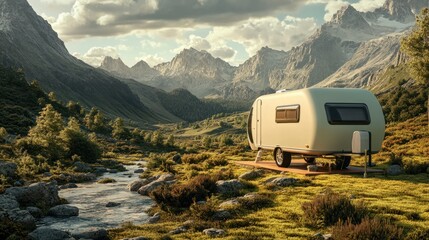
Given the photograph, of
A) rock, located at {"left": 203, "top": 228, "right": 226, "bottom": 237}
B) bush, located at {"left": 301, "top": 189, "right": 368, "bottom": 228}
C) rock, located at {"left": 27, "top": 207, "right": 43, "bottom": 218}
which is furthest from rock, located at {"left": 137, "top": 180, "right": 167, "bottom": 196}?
bush, located at {"left": 301, "top": 189, "right": 368, "bottom": 228}

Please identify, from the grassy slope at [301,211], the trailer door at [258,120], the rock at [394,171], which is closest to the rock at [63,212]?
the grassy slope at [301,211]

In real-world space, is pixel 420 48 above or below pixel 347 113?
above

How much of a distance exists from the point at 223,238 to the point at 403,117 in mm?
67681

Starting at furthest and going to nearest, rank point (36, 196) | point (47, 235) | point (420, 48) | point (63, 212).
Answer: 1. point (420, 48)
2. point (36, 196)
3. point (63, 212)
4. point (47, 235)

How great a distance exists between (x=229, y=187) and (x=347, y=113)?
287 inches

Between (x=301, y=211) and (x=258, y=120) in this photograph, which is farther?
(x=258, y=120)

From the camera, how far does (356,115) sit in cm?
2233

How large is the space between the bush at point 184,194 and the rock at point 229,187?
351 millimetres

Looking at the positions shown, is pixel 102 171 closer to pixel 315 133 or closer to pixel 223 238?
pixel 315 133

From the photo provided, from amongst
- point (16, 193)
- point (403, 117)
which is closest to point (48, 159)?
point (16, 193)

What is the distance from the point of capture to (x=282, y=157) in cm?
2609

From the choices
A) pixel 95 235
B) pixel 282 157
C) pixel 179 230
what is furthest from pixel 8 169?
pixel 179 230

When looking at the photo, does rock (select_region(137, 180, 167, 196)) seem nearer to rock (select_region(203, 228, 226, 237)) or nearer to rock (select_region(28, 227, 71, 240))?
rock (select_region(28, 227, 71, 240))

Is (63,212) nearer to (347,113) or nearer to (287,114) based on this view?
(287,114)
